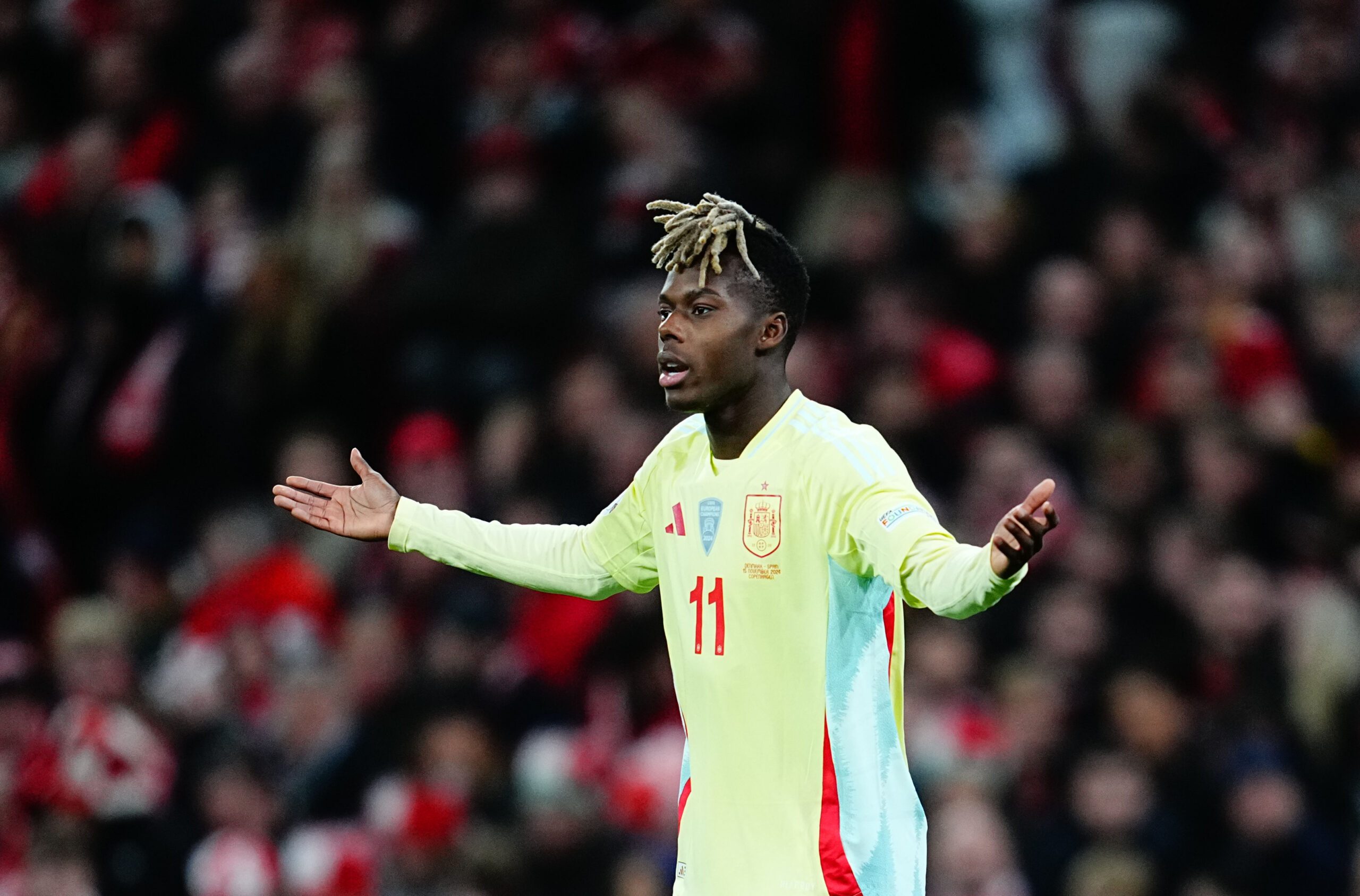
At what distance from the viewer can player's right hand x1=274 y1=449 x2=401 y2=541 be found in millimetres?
5457

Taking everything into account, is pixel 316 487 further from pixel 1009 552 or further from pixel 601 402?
pixel 601 402

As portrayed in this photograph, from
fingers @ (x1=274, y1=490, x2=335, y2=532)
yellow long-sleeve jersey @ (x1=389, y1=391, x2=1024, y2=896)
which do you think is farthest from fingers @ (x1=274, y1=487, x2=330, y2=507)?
yellow long-sleeve jersey @ (x1=389, y1=391, x2=1024, y2=896)

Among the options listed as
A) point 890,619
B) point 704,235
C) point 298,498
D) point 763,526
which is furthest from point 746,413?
point 298,498

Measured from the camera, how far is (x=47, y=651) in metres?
11.1

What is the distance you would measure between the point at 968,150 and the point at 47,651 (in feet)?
18.5

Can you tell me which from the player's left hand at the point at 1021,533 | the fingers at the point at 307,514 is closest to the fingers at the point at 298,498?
the fingers at the point at 307,514

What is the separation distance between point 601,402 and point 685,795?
554cm

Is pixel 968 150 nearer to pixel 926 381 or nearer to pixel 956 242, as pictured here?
pixel 956 242

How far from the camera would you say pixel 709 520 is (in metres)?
5.09

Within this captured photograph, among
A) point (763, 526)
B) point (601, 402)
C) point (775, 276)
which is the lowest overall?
point (763, 526)

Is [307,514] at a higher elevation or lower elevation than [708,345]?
lower

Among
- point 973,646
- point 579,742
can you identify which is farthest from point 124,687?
point 973,646

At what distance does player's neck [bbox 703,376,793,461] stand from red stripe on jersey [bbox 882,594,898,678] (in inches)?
20.6

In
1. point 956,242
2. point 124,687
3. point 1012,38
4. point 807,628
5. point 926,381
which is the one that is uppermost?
point 1012,38
